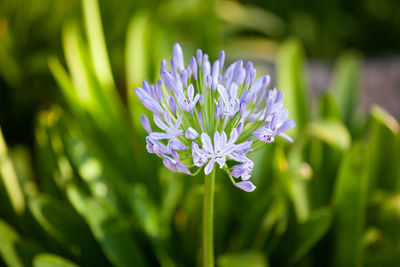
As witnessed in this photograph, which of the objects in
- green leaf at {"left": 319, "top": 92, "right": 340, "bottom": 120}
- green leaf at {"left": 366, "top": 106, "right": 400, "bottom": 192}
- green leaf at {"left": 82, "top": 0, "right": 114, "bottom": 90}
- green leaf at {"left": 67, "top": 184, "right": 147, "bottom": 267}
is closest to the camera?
green leaf at {"left": 67, "top": 184, "right": 147, "bottom": 267}

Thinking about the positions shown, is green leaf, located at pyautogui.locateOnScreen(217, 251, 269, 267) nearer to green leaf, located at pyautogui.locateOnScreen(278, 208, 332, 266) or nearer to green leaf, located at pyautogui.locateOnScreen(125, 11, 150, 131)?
green leaf, located at pyautogui.locateOnScreen(278, 208, 332, 266)

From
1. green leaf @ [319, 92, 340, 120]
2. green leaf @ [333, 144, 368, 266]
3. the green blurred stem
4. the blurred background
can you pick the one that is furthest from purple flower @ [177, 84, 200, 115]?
green leaf @ [319, 92, 340, 120]

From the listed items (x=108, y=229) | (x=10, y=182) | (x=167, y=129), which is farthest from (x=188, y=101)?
(x=10, y=182)

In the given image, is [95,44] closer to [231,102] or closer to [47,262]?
[47,262]

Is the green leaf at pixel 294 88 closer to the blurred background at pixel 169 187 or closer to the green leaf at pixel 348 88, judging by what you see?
the blurred background at pixel 169 187

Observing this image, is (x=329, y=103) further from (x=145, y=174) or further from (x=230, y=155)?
(x=230, y=155)

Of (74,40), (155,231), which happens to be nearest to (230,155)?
(155,231)
